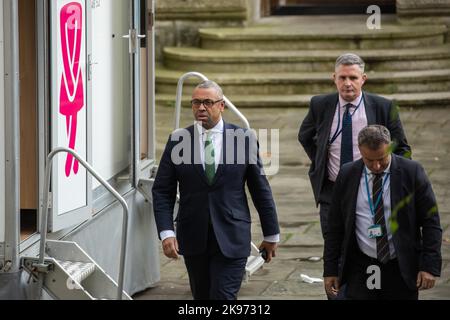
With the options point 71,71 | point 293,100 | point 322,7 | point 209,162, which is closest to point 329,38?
point 293,100

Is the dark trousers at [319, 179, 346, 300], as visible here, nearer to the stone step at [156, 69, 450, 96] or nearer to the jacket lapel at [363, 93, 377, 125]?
the jacket lapel at [363, 93, 377, 125]

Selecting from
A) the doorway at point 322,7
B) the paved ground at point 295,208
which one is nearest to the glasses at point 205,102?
the paved ground at point 295,208

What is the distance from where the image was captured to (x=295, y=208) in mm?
12844

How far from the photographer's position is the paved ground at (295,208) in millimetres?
10000

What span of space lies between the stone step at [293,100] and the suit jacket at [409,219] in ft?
34.5

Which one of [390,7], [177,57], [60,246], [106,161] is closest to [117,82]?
[106,161]

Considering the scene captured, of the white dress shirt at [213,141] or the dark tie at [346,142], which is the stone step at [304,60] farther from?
the white dress shirt at [213,141]

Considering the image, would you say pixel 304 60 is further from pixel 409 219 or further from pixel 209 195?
pixel 409 219

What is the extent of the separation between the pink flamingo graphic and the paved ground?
188 centimetres

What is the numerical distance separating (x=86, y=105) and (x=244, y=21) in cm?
1152

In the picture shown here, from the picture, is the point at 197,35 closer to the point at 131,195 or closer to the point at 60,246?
the point at 131,195

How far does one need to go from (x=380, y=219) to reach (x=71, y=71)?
247 cm

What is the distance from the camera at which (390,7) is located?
2120 centimetres

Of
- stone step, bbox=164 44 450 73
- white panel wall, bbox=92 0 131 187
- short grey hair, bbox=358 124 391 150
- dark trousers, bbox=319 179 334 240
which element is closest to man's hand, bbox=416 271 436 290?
short grey hair, bbox=358 124 391 150
